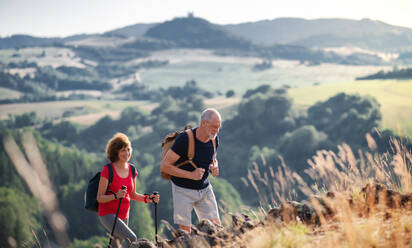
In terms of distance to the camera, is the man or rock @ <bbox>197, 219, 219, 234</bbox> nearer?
rock @ <bbox>197, 219, 219, 234</bbox>

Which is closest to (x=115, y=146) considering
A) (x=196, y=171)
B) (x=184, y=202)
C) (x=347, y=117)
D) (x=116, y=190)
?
(x=116, y=190)

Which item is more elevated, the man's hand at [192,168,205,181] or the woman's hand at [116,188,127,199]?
the man's hand at [192,168,205,181]

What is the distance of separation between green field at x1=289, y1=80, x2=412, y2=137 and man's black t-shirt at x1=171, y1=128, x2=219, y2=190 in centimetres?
7663

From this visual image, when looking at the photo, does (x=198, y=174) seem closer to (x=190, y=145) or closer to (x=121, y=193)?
(x=190, y=145)

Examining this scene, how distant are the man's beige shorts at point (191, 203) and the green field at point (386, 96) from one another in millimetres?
76519

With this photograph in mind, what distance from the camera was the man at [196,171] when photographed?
4520mm

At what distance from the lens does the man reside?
4520mm

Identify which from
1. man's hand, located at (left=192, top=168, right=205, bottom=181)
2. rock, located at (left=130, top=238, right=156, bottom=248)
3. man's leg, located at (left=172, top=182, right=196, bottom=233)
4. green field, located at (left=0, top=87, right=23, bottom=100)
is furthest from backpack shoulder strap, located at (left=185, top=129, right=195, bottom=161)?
green field, located at (left=0, top=87, right=23, bottom=100)

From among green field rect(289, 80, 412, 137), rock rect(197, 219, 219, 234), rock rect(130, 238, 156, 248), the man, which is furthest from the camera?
green field rect(289, 80, 412, 137)

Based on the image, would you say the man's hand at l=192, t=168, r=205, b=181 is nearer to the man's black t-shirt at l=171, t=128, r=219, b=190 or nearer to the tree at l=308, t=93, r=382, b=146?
the man's black t-shirt at l=171, t=128, r=219, b=190

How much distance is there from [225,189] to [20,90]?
148256 mm

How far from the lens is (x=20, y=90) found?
183 m

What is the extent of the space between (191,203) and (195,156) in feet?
1.79

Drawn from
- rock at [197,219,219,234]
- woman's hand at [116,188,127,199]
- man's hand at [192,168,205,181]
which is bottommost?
rock at [197,219,219,234]
